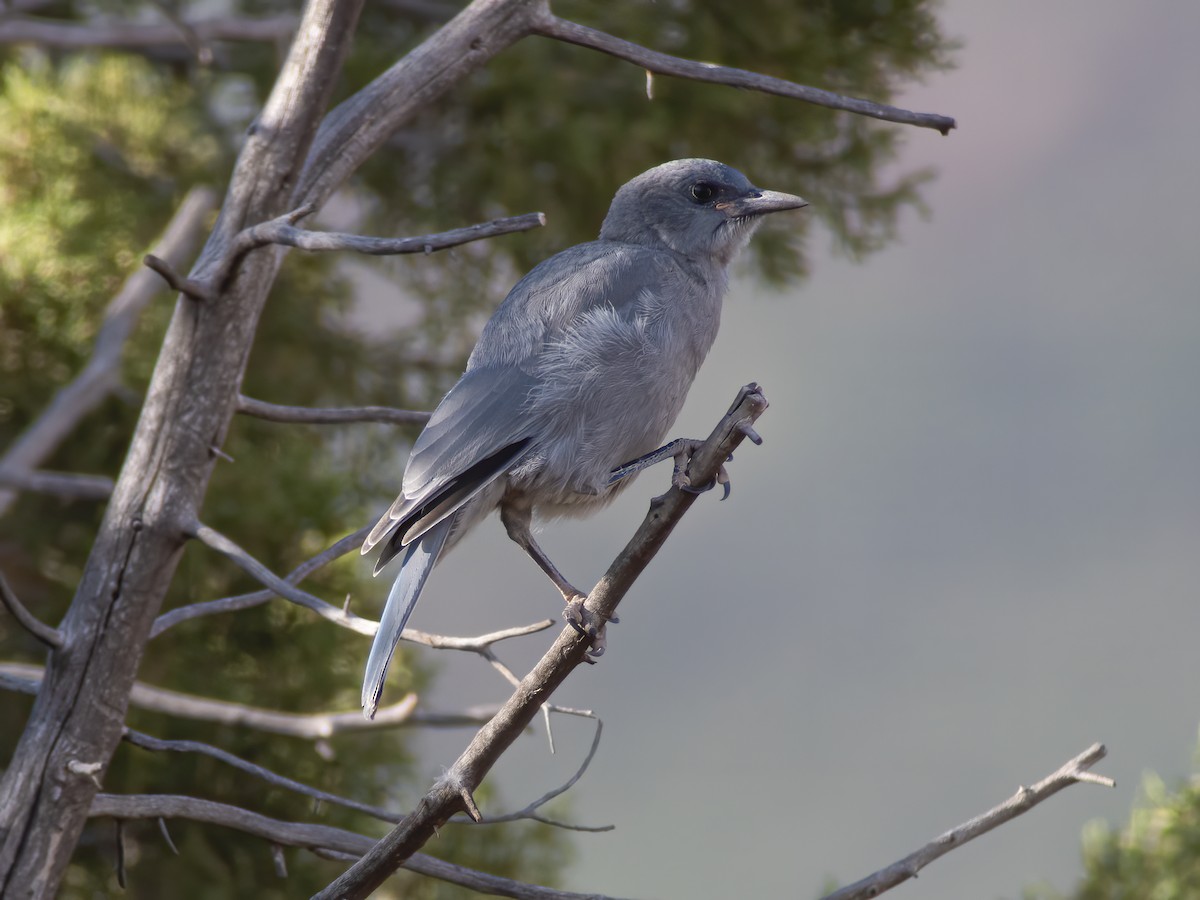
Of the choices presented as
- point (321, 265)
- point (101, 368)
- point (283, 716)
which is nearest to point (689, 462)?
point (283, 716)

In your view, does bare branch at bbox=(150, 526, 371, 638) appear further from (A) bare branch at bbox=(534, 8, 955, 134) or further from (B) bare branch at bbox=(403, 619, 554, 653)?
(A) bare branch at bbox=(534, 8, 955, 134)

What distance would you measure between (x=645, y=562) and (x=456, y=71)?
1094 millimetres

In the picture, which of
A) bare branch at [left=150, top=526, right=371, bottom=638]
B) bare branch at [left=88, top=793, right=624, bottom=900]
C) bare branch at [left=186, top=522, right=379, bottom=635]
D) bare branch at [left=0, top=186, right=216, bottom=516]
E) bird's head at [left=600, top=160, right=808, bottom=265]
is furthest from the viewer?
bare branch at [left=0, top=186, right=216, bottom=516]

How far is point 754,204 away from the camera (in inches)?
107

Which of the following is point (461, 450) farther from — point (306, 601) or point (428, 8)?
point (428, 8)

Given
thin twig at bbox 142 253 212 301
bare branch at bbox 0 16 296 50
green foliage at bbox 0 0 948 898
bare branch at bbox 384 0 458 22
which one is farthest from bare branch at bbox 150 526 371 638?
bare branch at bbox 384 0 458 22

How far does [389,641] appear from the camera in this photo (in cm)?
203

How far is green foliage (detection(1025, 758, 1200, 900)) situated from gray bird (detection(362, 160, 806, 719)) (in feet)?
6.43

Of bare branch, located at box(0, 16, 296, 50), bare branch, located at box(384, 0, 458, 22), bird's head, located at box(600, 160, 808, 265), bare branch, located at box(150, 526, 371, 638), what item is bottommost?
bare branch, located at box(150, 526, 371, 638)

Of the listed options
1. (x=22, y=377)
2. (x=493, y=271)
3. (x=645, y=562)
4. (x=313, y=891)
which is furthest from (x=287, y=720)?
(x=493, y=271)

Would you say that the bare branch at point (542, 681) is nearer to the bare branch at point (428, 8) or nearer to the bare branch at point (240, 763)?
the bare branch at point (240, 763)

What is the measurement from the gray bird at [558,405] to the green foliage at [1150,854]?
77.2 inches

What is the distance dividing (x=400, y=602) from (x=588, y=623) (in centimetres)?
34

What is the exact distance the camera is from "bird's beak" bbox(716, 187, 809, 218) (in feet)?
8.80
